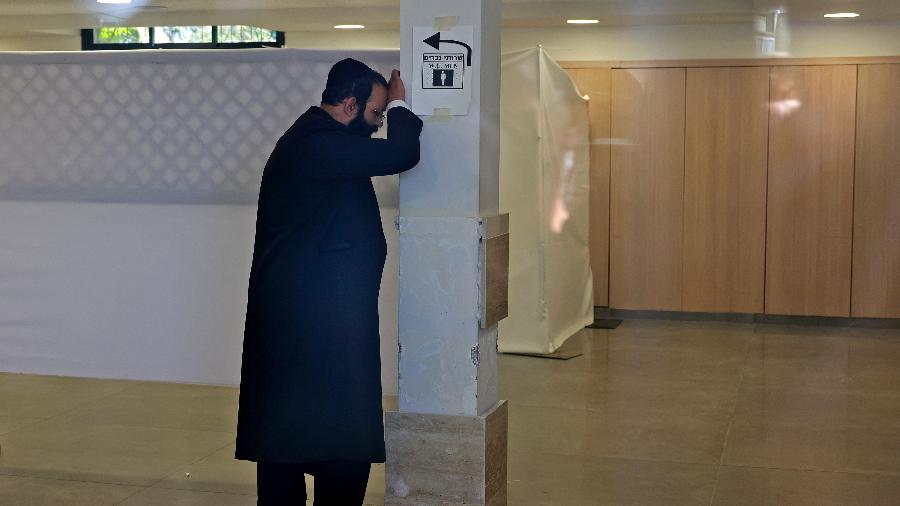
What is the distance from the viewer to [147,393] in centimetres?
528

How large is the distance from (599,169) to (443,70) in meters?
5.51

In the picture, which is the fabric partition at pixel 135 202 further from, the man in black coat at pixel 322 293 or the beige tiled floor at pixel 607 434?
the man in black coat at pixel 322 293

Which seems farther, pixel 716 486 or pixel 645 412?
pixel 645 412

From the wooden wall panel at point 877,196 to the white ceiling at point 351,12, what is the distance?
521 mm

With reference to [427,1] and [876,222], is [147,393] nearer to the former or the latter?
[427,1]

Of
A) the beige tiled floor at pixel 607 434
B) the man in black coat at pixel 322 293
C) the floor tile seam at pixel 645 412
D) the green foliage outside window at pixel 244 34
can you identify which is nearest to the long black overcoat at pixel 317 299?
the man in black coat at pixel 322 293

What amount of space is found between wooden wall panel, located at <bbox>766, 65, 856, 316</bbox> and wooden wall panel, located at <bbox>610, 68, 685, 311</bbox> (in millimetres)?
671

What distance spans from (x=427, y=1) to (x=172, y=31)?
8.00 m

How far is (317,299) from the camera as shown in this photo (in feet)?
8.57

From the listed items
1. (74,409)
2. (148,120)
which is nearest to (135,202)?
(148,120)

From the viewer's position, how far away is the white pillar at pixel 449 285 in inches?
109

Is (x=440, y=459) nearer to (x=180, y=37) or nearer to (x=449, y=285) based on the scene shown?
(x=449, y=285)

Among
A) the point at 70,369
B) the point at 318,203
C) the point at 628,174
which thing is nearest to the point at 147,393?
the point at 70,369

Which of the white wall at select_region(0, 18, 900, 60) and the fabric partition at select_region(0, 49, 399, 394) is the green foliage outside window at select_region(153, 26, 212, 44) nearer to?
the white wall at select_region(0, 18, 900, 60)
